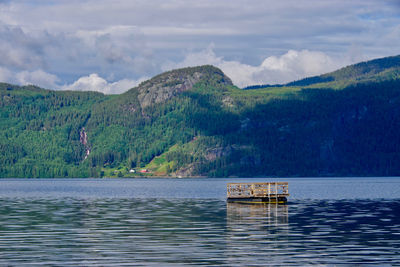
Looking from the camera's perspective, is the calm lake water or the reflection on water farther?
the reflection on water

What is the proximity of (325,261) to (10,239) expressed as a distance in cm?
3009

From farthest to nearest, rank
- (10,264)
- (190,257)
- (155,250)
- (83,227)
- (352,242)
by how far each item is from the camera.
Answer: (83,227) → (352,242) → (155,250) → (190,257) → (10,264)

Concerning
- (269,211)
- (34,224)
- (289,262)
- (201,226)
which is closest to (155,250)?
(289,262)

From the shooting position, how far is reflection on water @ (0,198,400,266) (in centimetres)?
5062

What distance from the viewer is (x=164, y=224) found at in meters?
79.4

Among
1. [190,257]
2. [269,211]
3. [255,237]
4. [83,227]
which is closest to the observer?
[190,257]

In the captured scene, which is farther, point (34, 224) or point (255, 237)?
point (34, 224)

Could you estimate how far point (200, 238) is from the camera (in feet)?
210

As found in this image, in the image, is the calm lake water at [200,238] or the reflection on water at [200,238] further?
the reflection on water at [200,238]

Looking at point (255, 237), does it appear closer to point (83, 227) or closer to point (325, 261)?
point (325, 261)

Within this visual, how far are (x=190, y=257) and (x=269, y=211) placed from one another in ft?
172

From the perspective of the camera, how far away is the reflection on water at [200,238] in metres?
50.6

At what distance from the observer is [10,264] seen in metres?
48.0

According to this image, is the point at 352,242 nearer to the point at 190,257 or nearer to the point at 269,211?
the point at 190,257
